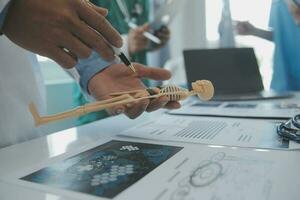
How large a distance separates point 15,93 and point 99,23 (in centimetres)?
26

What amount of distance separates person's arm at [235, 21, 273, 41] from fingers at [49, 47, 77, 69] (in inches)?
36.7

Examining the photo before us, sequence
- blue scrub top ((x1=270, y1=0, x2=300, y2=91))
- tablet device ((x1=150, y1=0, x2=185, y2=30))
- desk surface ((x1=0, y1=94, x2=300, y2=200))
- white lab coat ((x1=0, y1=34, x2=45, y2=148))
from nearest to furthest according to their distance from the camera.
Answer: desk surface ((x1=0, y1=94, x2=300, y2=200)) < white lab coat ((x1=0, y1=34, x2=45, y2=148)) < blue scrub top ((x1=270, y1=0, x2=300, y2=91)) < tablet device ((x1=150, y1=0, x2=185, y2=30))

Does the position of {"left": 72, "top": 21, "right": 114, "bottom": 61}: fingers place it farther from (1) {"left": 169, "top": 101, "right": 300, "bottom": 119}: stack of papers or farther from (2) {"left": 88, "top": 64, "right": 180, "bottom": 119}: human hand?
(1) {"left": 169, "top": 101, "right": 300, "bottom": 119}: stack of papers

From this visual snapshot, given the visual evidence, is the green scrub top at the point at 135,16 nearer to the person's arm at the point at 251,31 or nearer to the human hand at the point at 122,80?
the person's arm at the point at 251,31

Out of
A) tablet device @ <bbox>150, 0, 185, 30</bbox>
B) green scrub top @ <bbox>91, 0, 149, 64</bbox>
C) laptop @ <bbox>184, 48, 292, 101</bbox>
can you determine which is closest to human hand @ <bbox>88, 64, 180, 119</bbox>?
laptop @ <bbox>184, 48, 292, 101</bbox>

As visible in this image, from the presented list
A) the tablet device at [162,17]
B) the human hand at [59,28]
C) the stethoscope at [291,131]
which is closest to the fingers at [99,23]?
the human hand at [59,28]

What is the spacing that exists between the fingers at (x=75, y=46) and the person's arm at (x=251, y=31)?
0.93m

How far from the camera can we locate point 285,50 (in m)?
1.12

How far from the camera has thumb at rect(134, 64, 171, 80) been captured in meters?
0.56

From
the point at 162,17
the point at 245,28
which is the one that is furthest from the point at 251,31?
the point at 162,17

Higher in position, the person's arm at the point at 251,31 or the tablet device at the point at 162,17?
the tablet device at the point at 162,17

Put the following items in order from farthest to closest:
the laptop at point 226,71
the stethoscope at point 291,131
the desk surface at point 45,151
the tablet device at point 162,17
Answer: the tablet device at point 162,17 < the laptop at point 226,71 < the stethoscope at point 291,131 < the desk surface at point 45,151

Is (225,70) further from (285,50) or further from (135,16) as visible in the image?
(135,16)

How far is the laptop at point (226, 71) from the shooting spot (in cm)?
90
